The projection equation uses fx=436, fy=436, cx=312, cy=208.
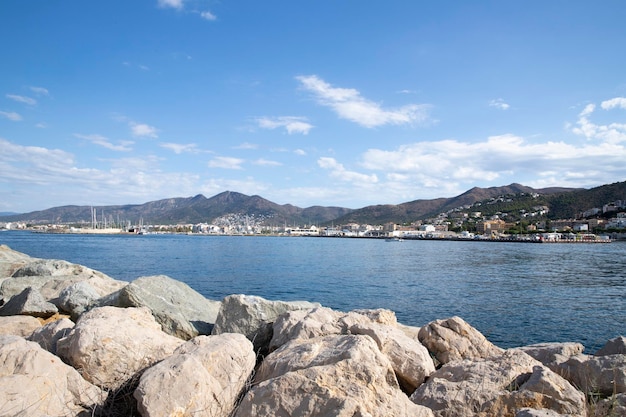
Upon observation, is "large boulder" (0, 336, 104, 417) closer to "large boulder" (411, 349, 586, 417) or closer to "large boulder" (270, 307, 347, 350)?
"large boulder" (270, 307, 347, 350)

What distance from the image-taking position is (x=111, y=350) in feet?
16.6

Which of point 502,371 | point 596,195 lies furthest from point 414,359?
point 596,195

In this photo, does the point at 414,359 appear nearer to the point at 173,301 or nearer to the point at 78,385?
the point at 78,385

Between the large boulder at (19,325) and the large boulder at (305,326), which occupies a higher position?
the large boulder at (305,326)

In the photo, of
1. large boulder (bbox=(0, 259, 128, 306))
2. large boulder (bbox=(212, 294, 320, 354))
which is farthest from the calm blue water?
large boulder (bbox=(0, 259, 128, 306))

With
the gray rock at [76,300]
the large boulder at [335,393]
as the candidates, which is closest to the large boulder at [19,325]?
the gray rock at [76,300]

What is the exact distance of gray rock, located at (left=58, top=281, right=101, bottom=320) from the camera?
30.1 feet

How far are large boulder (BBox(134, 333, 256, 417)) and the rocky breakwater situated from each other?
1cm

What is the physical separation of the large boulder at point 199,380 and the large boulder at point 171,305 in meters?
3.19

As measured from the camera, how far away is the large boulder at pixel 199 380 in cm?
390

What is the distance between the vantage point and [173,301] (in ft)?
31.1

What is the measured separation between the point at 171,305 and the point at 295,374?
5931mm

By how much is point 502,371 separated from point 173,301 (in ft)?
22.5

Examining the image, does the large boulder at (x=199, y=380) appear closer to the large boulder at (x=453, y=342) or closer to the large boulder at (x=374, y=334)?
the large boulder at (x=374, y=334)
